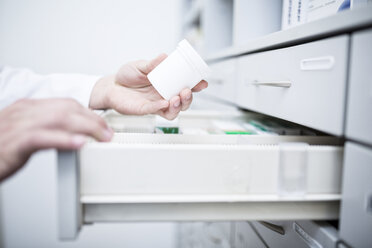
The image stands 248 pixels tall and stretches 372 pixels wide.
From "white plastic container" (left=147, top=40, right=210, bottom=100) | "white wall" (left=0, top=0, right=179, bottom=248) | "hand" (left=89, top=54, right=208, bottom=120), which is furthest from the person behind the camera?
"white wall" (left=0, top=0, right=179, bottom=248)

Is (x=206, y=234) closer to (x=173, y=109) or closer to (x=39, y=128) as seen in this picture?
(x=173, y=109)

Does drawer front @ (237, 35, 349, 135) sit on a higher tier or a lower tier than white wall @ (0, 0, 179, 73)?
lower

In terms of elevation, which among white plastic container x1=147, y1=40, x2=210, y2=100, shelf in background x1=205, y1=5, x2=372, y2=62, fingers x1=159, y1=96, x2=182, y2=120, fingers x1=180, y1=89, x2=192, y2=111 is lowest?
fingers x1=159, y1=96, x2=182, y2=120

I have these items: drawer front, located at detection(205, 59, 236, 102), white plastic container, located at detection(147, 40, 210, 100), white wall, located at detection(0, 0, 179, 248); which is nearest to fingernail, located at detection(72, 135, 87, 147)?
white plastic container, located at detection(147, 40, 210, 100)

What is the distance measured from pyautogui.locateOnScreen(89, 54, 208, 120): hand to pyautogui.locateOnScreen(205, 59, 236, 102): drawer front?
0.23 meters

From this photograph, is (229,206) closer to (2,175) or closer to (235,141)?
(235,141)

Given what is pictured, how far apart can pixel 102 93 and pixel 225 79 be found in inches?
13.9

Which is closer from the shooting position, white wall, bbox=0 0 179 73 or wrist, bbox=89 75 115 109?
wrist, bbox=89 75 115 109

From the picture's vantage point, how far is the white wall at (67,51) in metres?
1.17

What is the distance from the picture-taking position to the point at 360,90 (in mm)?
299

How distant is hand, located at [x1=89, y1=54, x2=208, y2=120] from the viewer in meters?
0.55

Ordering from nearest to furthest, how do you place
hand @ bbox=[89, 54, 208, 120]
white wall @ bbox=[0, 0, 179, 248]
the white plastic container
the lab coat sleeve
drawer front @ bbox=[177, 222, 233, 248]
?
the white plastic container → hand @ bbox=[89, 54, 208, 120] → the lab coat sleeve → drawer front @ bbox=[177, 222, 233, 248] → white wall @ bbox=[0, 0, 179, 248]

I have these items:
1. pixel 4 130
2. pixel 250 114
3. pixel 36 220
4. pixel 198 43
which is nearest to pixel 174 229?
pixel 36 220

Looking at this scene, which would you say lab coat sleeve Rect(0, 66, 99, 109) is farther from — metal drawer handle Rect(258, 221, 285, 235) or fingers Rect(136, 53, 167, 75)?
metal drawer handle Rect(258, 221, 285, 235)
